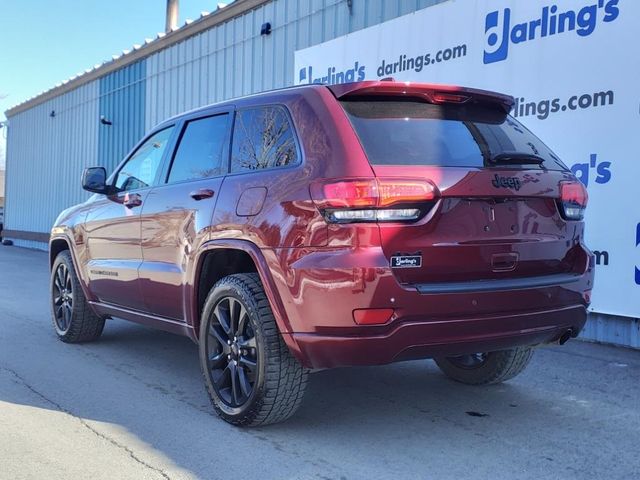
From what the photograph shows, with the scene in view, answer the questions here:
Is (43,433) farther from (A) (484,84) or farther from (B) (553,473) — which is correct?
(A) (484,84)

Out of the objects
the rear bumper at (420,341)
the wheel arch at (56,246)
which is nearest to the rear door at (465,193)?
the rear bumper at (420,341)

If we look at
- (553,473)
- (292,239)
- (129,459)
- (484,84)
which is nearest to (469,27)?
(484,84)

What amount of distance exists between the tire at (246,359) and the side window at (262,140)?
2.29 ft

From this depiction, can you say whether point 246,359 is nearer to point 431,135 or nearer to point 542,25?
point 431,135

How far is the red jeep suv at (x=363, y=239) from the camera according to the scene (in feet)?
10.6

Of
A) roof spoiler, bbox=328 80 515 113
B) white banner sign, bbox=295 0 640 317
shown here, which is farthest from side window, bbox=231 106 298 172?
white banner sign, bbox=295 0 640 317

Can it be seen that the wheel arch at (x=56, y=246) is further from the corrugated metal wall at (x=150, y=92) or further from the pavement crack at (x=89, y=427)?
the corrugated metal wall at (x=150, y=92)

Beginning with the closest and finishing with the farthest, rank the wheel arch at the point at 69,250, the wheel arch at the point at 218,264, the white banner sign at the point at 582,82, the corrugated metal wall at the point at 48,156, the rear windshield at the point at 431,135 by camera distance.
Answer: the rear windshield at the point at 431,135
the wheel arch at the point at 218,264
the wheel arch at the point at 69,250
the white banner sign at the point at 582,82
the corrugated metal wall at the point at 48,156

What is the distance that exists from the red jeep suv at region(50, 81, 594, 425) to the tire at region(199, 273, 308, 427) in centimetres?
1

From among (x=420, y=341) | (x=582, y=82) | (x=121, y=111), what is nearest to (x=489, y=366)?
(x=420, y=341)

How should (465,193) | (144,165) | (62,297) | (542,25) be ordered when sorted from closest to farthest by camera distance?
1. (465,193)
2. (144,165)
3. (62,297)
4. (542,25)

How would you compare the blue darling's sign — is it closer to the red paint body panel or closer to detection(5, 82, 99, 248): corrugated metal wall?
the red paint body panel

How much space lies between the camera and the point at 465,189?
339 centimetres

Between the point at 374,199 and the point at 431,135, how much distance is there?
65 cm
